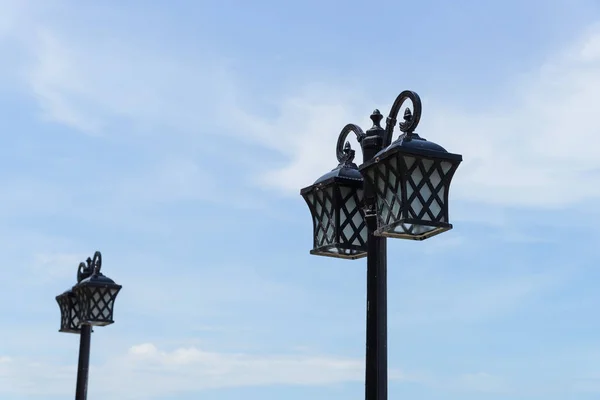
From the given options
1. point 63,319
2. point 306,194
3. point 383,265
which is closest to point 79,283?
point 63,319

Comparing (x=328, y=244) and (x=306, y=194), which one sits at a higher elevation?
(x=306, y=194)

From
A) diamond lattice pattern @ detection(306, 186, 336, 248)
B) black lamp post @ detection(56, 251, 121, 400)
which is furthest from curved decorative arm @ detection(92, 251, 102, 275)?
diamond lattice pattern @ detection(306, 186, 336, 248)

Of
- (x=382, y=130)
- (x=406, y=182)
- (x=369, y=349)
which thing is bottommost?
(x=369, y=349)

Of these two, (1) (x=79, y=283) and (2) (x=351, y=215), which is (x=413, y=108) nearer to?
(2) (x=351, y=215)

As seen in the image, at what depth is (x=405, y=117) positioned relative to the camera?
6617 mm

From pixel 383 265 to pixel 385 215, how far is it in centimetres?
47

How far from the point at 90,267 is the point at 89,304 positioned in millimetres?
897

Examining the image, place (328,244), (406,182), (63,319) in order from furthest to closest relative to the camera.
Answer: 1. (63,319)
2. (328,244)
3. (406,182)

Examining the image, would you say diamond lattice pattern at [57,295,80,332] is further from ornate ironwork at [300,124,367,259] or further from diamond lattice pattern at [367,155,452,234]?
diamond lattice pattern at [367,155,452,234]

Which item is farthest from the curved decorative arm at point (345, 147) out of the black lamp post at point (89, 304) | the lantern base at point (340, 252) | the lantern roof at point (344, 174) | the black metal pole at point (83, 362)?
the black metal pole at point (83, 362)

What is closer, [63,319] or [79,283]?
[79,283]

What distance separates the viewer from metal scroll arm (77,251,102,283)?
14.8m

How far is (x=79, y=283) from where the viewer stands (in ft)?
48.5

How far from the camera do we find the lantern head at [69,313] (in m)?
15.4
